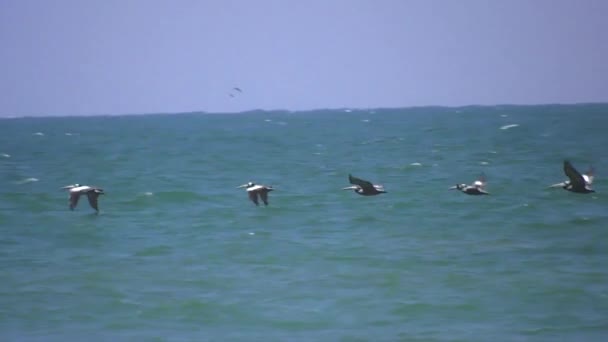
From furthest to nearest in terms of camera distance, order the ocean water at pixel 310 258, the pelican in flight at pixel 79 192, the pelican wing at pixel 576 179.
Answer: the pelican in flight at pixel 79 192, the pelican wing at pixel 576 179, the ocean water at pixel 310 258

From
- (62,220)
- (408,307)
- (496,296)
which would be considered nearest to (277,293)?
(408,307)

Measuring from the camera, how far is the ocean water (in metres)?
23.2

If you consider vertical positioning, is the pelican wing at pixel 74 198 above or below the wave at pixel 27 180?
below

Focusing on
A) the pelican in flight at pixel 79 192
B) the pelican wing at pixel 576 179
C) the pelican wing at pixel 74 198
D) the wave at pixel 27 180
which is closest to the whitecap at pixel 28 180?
the wave at pixel 27 180

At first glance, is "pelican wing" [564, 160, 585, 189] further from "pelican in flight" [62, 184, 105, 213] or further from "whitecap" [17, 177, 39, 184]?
"whitecap" [17, 177, 39, 184]

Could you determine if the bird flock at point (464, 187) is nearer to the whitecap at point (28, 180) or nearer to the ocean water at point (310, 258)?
the ocean water at point (310, 258)

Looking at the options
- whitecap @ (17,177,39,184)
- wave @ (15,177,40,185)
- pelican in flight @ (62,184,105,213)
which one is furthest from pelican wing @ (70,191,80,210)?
whitecap @ (17,177,39,184)

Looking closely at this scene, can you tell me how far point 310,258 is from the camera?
28.9 metres

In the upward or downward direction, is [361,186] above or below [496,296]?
above

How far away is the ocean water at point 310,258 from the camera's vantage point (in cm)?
2320

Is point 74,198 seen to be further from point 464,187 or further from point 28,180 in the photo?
point 28,180

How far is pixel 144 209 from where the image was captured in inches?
1531

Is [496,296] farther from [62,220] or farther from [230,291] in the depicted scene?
[62,220]

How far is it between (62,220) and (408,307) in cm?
1516
